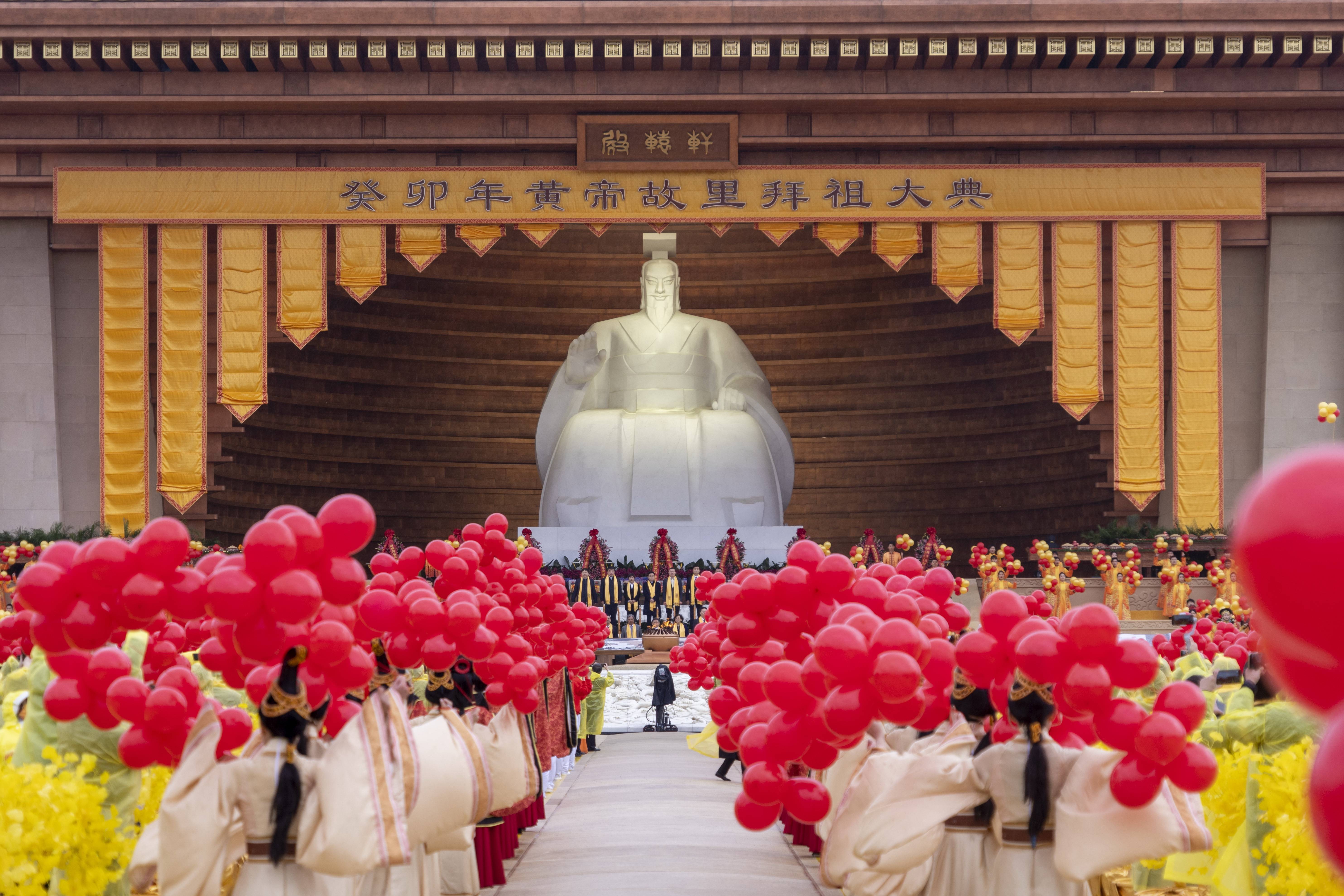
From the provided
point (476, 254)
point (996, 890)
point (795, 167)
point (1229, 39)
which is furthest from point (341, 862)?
point (476, 254)

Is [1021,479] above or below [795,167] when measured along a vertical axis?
below

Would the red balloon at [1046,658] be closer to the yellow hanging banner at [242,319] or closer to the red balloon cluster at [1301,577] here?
the red balloon cluster at [1301,577]

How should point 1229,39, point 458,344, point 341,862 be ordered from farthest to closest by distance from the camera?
point 458,344
point 1229,39
point 341,862

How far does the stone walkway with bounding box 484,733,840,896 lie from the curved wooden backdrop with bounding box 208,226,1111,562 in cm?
934

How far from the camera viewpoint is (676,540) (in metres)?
13.8

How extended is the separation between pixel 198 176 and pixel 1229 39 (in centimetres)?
1001

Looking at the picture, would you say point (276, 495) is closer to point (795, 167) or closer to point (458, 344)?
point (458, 344)

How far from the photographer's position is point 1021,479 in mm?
17141

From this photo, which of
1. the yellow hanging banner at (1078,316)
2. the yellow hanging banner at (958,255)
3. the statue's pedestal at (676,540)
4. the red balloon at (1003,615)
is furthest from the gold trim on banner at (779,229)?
the red balloon at (1003,615)

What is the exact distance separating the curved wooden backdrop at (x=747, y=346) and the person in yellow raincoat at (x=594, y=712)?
25.2ft

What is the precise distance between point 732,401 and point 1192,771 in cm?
1223

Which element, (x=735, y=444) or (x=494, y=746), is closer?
(x=494, y=746)

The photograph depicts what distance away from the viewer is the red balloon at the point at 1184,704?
3.17 meters

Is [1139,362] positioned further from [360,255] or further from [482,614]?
[482,614]
